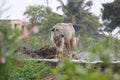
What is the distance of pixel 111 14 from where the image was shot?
43.1 m

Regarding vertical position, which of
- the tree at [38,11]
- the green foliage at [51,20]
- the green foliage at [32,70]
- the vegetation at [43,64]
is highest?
the tree at [38,11]

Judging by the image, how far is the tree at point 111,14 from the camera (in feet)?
140

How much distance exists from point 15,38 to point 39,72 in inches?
303

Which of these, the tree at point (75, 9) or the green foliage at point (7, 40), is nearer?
the green foliage at point (7, 40)

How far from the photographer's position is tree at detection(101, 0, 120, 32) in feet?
140

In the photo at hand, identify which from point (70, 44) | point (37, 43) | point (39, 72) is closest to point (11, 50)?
point (39, 72)

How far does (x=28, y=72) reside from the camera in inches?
421

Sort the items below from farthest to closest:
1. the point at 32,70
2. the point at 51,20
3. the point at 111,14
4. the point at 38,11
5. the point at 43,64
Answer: the point at 38,11 < the point at 51,20 < the point at 111,14 < the point at 43,64 < the point at 32,70

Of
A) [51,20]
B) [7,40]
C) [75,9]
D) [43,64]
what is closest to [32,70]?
[43,64]

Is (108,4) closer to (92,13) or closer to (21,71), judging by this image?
(92,13)

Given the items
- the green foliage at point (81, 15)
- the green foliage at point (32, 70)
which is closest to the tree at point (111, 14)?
the green foliage at point (81, 15)

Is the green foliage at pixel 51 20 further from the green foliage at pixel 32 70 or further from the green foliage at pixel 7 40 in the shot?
the green foliage at pixel 7 40

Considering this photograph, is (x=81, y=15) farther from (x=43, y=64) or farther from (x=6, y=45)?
(x=6, y=45)

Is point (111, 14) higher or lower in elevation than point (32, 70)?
higher
